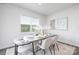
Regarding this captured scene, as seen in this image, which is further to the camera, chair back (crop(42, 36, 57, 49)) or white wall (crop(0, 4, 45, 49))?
chair back (crop(42, 36, 57, 49))

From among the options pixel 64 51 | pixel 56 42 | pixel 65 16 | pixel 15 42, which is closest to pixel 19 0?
pixel 15 42

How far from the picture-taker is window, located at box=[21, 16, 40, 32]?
131 cm

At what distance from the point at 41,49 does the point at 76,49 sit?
1.85 ft

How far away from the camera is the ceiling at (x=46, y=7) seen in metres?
1.27

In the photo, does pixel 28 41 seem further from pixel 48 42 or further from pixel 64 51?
pixel 64 51

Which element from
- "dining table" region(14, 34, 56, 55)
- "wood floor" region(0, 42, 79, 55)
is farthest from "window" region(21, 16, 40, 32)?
"wood floor" region(0, 42, 79, 55)

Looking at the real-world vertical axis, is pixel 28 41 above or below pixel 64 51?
above

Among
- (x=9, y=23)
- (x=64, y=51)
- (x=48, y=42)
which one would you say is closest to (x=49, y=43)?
(x=48, y=42)

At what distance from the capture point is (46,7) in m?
1.31

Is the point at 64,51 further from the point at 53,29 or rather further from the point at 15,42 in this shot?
the point at 15,42

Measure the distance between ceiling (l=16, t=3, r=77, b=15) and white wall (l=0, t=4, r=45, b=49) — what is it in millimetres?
111

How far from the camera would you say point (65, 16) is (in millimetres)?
1289

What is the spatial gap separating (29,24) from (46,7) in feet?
1.33

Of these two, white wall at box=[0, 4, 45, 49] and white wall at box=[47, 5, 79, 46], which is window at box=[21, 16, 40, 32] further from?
white wall at box=[47, 5, 79, 46]
